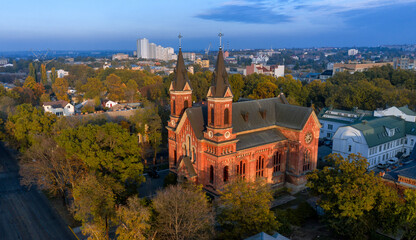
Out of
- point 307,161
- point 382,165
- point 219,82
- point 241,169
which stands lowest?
point 382,165

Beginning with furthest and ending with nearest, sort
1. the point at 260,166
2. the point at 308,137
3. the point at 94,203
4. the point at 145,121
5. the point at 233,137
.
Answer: the point at 145,121, the point at 308,137, the point at 260,166, the point at 233,137, the point at 94,203

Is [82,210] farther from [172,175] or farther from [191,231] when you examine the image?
[172,175]

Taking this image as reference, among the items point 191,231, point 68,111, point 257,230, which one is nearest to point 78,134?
point 191,231

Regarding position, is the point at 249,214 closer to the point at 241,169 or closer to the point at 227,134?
the point at 227,134

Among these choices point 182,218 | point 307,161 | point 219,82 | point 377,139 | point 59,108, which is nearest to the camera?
point 182,218

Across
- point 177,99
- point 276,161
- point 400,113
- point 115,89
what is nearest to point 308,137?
point 276,161

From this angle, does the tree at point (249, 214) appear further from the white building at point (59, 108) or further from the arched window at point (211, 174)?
the white building at point (59, 108)

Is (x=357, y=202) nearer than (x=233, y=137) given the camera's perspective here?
Yes
